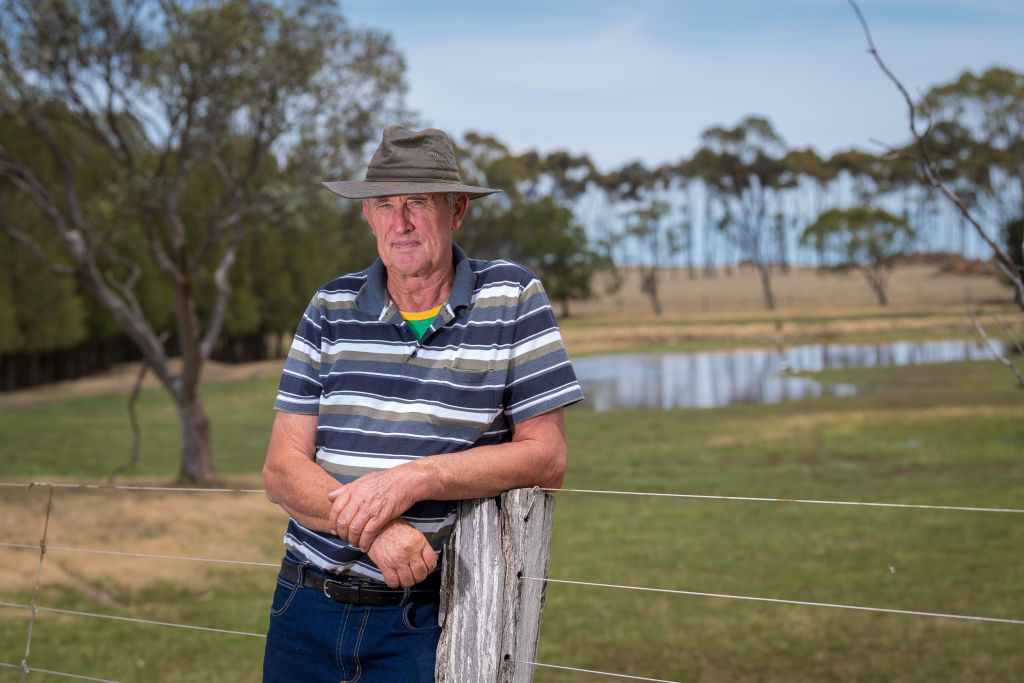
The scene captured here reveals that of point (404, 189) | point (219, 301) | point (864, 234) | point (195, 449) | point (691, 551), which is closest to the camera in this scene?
point (404, 189)

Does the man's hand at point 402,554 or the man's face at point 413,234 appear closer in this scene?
the man's hand at point 402,554

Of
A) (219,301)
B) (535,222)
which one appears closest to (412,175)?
(219,301)

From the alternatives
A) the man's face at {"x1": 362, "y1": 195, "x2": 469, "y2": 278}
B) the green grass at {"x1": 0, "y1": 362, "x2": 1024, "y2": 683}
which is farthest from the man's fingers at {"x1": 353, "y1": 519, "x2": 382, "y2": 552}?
the green grass at {"x1": 0, "y1": 362, "x2": 1024, "y2": 683}

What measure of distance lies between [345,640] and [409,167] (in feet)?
3.66

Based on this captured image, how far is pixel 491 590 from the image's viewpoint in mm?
2154

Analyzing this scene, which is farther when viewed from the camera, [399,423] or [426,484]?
[399,423]

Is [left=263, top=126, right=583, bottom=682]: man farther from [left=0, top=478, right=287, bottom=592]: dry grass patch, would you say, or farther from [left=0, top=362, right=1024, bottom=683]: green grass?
[left=0, top=478, right=287, bottom=592]: dry grass patch

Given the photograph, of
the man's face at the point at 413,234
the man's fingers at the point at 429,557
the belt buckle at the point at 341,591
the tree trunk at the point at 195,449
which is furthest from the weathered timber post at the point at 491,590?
the tree trunk at the point at 195,449

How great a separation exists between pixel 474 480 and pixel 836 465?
46.9ft

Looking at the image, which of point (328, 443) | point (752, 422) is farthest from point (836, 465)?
point (328, 443)

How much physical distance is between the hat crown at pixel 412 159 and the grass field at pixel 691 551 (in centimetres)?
555

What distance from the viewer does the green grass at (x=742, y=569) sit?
301 inches

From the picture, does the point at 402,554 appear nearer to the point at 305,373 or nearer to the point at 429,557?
the point at 429,557

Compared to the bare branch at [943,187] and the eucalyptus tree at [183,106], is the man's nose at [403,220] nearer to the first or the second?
the bare branch at [943,187]
